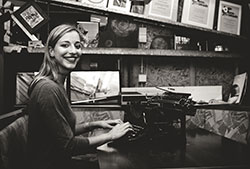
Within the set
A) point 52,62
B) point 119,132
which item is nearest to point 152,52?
point 52,62

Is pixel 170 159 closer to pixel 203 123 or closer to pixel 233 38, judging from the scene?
pixel 203 123

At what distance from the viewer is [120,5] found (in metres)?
2.86

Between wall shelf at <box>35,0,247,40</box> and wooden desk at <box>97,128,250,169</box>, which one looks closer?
wooden desk at <box>97,128,250,169</box>

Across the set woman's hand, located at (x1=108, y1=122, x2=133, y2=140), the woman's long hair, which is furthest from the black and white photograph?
woman's hand, located at (x1=108, y1=122, x2=133, y2=140)

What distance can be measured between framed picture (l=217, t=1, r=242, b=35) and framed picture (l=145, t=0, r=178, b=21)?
52 cm

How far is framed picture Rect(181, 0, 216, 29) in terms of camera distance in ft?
9.78

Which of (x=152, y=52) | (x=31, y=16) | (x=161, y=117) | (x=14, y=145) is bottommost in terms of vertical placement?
(x=14, y=145)

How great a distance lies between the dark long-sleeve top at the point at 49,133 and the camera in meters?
1.40

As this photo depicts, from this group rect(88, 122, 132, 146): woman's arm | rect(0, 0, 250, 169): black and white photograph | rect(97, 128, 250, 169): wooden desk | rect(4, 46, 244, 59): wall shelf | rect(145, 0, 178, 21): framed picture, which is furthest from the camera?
rect(145, 0, 178, 21): framed picture

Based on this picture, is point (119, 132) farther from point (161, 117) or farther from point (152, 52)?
point (152, 52)

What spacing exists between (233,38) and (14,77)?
2.40 m

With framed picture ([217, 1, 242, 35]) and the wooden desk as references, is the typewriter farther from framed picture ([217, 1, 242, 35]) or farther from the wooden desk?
framed picture ([217, 1, 242, 35])

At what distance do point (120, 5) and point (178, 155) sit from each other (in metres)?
1.94

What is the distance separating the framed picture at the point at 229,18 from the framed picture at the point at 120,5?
104 cm
